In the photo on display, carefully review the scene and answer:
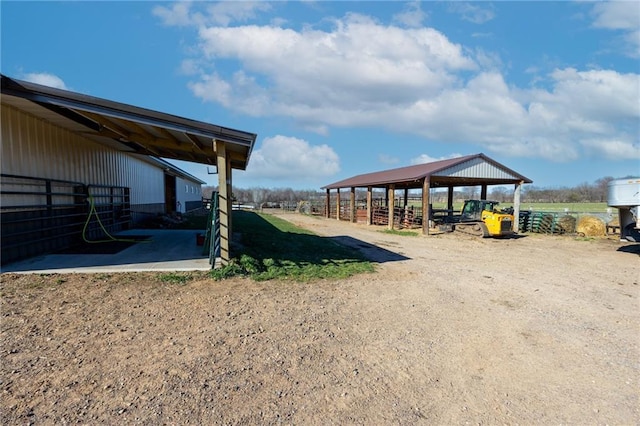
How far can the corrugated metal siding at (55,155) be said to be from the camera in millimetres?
6434

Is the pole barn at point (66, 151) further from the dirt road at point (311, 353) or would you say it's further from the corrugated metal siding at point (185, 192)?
the corrugated metal siding at point (185, 192)

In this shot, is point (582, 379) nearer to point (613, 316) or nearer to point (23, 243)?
point (613, 316)

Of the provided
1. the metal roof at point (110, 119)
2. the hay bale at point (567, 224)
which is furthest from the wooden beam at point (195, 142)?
the hay bale at point (567, 224)

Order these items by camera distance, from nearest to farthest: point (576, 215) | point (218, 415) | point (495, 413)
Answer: point (218, 415), point (495, 413), point (576, 215)

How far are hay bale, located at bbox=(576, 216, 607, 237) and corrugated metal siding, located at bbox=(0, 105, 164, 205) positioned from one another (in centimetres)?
2080

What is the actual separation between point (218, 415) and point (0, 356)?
237cm

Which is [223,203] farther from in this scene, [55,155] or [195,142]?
[55,155]

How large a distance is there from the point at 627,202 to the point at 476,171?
7.93 meters

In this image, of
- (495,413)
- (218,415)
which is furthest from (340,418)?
(495,413)

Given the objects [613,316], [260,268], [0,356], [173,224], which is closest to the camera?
[0,356]

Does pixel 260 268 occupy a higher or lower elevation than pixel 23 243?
lower

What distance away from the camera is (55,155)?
7.98 m

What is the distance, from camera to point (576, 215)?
57.5 ft

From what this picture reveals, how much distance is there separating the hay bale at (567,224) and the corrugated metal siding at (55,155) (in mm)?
20462
